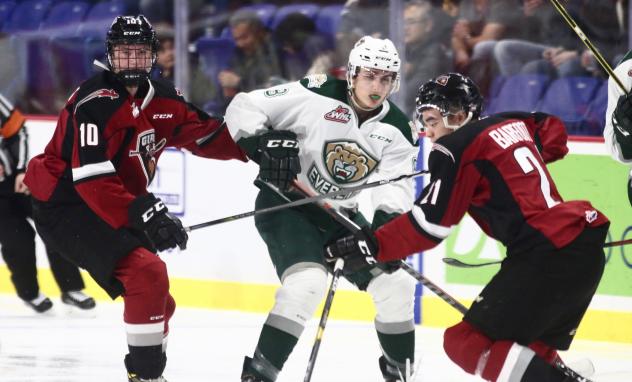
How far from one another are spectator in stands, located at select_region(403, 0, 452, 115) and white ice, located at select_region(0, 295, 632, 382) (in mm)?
1236

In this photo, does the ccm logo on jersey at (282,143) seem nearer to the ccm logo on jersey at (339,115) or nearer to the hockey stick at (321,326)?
the ccm logo on jersey at (339,115)

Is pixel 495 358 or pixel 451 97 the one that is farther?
pixel 451 97

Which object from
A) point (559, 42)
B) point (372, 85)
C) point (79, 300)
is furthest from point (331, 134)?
point (79, 300)

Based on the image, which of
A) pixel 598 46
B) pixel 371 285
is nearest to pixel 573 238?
pixel 371 285

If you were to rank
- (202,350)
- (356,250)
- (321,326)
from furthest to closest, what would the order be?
(202,350) → (321,326) → (356,250)

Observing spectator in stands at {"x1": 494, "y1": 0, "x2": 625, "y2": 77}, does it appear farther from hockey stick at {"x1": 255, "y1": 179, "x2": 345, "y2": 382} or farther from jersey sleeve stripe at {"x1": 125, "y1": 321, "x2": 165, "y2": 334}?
jersey sleeve stripe at {"x1": 125, "y1": 321, "x2": 165, "y2": 334}

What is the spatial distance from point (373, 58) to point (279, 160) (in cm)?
47

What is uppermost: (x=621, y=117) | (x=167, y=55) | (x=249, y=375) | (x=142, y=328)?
(x=621, y=117)

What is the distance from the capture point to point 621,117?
Result: 170 inches

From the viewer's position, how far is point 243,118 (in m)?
4.24

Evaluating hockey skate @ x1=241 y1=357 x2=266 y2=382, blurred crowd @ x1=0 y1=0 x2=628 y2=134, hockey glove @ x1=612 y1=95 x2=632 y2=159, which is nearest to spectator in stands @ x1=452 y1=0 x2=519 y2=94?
blurred crowd @ x1=0 y1=0 x2=628 y2=134

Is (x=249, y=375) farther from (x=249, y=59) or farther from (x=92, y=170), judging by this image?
(x=249, y=59)

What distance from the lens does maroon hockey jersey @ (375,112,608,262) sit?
3404 mm

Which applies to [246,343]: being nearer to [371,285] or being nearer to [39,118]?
[371,285]
